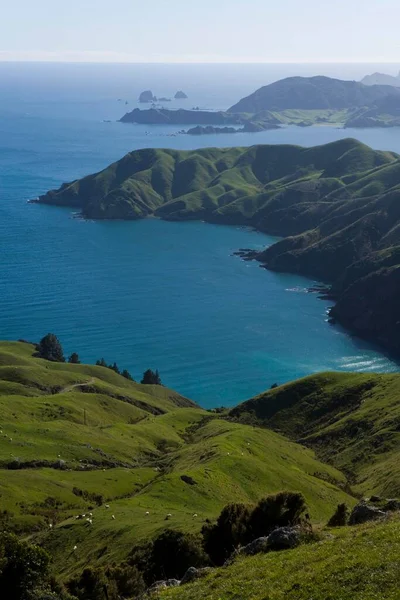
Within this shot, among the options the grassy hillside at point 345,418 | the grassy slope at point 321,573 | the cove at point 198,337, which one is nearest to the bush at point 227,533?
the grassy slope at point 321,573

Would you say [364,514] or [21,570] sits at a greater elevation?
[364,514]

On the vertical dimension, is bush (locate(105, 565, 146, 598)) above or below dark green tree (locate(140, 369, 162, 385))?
above

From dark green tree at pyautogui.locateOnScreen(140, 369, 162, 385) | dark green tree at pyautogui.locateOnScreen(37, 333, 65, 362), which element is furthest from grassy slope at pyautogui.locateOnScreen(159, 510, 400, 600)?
dark green tree at pyautogui.locateOnScreen(37, 333, 65, 362)

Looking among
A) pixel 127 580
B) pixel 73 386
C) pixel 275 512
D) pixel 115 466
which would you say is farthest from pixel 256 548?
pixel 73 386

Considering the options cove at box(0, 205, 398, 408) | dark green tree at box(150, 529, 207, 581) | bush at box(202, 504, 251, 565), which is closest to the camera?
bush at box(202, 504, 251, 565)

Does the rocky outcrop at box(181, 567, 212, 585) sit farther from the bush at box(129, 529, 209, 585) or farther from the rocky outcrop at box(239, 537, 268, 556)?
the bush at box(129, 529, 209, 585)

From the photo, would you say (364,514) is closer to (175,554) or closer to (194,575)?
(194,575)
